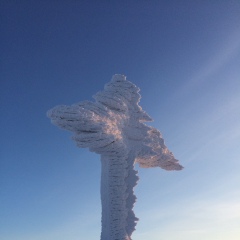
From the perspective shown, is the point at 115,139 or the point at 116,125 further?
the point at 116,125

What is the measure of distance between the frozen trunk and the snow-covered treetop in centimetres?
60

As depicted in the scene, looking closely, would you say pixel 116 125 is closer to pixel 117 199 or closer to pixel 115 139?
pixel 115 139

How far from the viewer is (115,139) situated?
1627 centimetres

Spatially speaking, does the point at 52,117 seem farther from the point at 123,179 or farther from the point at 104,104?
the point at 123,179

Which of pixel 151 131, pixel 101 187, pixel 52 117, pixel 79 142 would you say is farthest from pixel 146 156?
pixel 52 117

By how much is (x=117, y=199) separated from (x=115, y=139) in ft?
8.66

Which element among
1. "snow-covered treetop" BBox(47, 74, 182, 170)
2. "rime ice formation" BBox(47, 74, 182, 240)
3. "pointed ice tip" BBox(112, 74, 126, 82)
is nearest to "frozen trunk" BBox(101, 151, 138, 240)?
"rime ice formation" BBox(47, 74, 182, 240)

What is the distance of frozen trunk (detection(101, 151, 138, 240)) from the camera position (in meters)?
16.0

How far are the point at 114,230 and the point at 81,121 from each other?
493 cm

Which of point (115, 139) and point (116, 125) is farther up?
point (116, 125)

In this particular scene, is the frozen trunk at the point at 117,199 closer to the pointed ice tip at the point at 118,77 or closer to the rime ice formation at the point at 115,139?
the rime ice formation at the point at 115,139

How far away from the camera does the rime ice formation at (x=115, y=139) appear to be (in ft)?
49.9

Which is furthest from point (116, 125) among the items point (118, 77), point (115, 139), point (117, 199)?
point (117, 199)

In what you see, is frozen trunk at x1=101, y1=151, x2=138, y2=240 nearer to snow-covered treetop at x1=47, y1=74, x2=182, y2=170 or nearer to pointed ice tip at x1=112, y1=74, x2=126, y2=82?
snow-covered treetop at x1=47, y1=74, x2=182, y2=170
